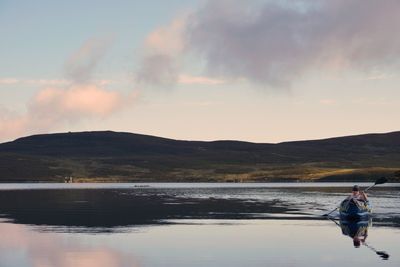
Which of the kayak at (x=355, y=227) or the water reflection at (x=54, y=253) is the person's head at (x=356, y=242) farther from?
the water reflection at (x=54, y=253)

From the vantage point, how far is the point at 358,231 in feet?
177

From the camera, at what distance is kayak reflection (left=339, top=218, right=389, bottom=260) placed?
4218 centimetres

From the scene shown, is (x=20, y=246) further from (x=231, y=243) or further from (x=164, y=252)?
(x=231, y=243)

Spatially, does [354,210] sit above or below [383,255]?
above

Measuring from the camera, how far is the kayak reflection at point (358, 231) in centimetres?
4218

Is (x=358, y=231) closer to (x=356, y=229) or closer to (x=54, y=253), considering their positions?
(x=356, y=229)

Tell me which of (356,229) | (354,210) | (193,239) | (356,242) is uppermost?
(354,210)

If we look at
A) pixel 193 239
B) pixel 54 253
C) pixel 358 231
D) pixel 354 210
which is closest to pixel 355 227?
pixel 358 231

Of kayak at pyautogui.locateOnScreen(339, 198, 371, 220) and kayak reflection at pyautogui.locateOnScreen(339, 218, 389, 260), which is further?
kayak at pyautogui.locateOnScreen(339, 198, 371, 220)

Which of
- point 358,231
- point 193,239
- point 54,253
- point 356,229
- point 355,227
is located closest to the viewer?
point 54,253

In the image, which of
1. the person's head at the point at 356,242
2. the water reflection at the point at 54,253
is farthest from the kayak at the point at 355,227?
the water reflection at the point at 54,253

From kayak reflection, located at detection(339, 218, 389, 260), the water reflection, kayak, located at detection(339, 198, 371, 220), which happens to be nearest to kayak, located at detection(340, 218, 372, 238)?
kayak reflection, located at detection(339, 218, 389, 260)

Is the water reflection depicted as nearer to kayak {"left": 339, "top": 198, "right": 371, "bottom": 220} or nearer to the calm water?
the calm water

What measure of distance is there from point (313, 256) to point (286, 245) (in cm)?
519
